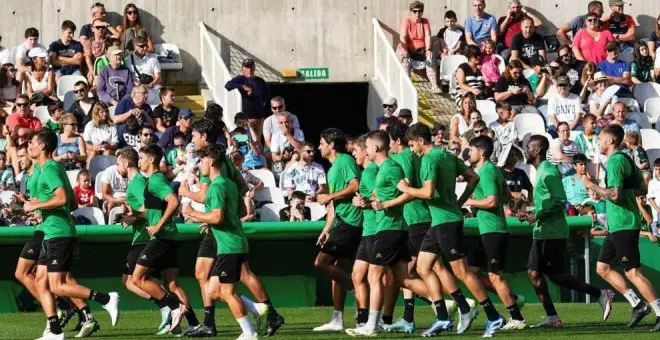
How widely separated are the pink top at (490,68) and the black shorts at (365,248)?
10.3 meters

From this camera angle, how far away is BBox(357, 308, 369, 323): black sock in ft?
50.4

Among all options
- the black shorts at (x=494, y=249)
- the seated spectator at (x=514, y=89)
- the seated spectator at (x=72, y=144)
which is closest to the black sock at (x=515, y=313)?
the black shorts at (x=494, y=249)

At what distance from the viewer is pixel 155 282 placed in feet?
52.0

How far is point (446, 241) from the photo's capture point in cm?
1480

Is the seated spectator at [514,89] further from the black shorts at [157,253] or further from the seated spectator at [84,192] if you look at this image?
the black shorts at [157,253]

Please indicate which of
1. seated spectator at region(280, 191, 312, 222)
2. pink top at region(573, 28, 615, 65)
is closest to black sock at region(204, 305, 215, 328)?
seated spectator at region(280, 191, 312, 222)

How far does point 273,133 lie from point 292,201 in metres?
2.90

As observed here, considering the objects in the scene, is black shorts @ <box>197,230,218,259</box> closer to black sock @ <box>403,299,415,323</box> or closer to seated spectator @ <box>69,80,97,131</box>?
black sock @ <box>403,299,415,323</box>

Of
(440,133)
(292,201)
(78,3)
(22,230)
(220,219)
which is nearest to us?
(220,219)

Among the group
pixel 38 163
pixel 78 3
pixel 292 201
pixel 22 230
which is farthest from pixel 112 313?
pixel 78 3

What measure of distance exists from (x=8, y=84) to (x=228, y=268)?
10.8 m

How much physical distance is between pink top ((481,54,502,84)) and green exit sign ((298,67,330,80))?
2932 mm

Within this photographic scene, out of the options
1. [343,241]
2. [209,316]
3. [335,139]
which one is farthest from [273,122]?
[209,316]

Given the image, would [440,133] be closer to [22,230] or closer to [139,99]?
[139,99]
